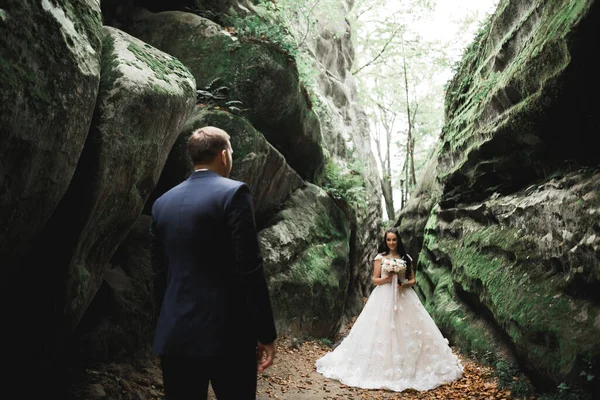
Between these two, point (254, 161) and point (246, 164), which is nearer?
point (246, 164)

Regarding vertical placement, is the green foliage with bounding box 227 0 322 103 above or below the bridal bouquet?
above

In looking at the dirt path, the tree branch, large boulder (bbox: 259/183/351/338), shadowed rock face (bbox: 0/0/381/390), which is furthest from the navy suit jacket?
the tree branch

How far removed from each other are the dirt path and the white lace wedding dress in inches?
8.3

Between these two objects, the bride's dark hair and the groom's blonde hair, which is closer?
the groom's blonde hair

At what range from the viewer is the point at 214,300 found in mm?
2566

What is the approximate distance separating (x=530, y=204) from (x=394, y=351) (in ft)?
11.5

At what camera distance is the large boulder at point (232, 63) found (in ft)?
30.1

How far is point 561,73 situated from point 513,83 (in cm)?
170

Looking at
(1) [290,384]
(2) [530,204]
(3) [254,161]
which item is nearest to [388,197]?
(3) [254,161]

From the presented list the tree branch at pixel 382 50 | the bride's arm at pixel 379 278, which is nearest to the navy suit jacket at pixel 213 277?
the bride's arm at pixel 379 278

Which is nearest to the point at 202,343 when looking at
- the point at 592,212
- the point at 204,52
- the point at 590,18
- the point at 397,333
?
the point at 592,212

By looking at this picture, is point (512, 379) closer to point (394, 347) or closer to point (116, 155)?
point (394, 347)

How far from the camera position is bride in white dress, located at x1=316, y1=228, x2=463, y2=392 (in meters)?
6.88

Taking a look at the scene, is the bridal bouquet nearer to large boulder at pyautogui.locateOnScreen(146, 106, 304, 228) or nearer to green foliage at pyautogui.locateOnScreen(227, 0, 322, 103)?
large boulder at pyautogui.locateOnScreen(146, 106, 304, 228)
